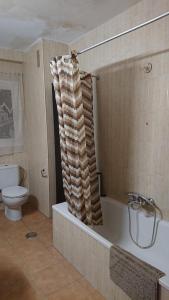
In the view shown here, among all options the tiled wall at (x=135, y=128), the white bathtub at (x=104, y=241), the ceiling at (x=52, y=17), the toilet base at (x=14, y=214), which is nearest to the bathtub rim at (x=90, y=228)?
the white bathtub at (x=104, y=241)

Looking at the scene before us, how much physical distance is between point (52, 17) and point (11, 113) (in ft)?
4.87

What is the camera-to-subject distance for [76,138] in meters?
2.10

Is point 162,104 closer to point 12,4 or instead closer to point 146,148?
point 146,148

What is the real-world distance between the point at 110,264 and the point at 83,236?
1.27ft

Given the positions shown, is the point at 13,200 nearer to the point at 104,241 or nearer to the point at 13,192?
the point at 13,192

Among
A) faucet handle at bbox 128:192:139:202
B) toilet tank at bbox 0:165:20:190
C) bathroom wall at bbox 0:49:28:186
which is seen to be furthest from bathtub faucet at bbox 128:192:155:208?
bathroom wall at bbox 0:49:28:186

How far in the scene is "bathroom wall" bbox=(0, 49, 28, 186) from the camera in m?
3.25

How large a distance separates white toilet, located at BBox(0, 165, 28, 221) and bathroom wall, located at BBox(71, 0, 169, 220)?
115 cm

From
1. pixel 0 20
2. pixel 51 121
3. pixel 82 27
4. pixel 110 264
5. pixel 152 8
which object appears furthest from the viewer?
pixel 51 121

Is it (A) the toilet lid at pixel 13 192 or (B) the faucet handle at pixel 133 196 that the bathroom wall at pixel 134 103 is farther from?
(A) the toilet lid at pixel 13 192

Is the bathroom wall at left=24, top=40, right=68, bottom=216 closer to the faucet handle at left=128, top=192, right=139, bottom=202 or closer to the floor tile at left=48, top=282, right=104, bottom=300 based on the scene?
the faucet handle at left=128, top=192, right=139, bottom=202

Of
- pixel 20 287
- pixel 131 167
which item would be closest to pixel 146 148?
pixel 131 167

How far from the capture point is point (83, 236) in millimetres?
2037

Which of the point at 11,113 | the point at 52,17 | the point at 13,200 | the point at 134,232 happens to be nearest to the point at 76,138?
the point at 134,232
